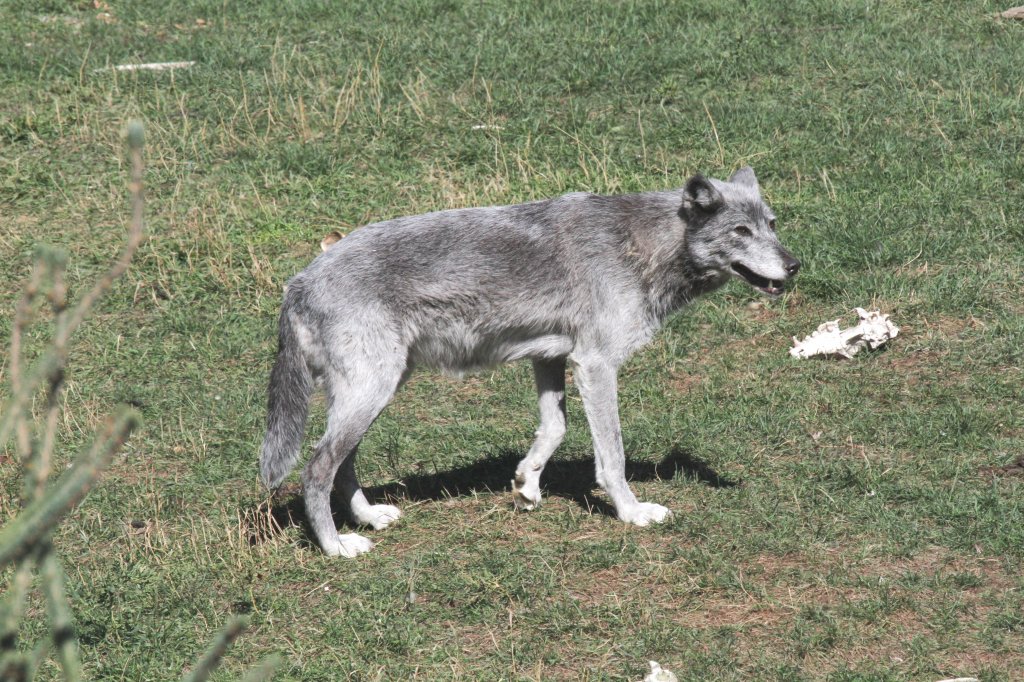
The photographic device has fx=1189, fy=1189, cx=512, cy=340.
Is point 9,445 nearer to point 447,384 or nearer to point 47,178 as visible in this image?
point 447,384

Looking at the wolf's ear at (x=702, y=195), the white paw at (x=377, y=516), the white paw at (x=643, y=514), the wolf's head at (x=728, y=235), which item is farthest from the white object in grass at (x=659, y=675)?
the wolf's ear at (x=702, y=195)

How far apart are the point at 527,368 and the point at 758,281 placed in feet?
8.35

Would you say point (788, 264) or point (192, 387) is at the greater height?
point (788, 264)

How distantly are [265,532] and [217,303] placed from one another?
148 inches

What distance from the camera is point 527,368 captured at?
8.85m

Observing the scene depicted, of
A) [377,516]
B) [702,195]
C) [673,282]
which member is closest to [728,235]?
[702,195]

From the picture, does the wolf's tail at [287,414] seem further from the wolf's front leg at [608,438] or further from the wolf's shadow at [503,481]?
the wolf's front leg at [608,438]

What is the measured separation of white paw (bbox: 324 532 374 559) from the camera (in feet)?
20.9

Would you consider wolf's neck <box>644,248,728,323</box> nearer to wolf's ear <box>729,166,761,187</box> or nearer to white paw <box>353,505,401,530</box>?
wolf's ear <box>729,166,761,187</box>

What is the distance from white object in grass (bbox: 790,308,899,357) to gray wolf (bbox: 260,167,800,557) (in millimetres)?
1999

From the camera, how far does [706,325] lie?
30.2 ft

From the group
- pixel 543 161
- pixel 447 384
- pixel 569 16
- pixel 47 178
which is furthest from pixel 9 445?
pixel 569 16

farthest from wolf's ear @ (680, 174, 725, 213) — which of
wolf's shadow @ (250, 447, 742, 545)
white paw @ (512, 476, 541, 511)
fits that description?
white paw @ (512, 476, 541, 511)

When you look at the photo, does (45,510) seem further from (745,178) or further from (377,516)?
(745,178)
